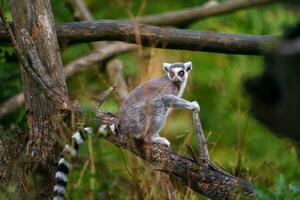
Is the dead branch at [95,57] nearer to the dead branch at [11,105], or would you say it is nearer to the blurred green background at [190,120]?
the blurred green background at [190,120]

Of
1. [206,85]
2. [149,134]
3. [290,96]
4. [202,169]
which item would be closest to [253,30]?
[206,85]

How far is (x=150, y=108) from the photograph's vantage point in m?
6.32

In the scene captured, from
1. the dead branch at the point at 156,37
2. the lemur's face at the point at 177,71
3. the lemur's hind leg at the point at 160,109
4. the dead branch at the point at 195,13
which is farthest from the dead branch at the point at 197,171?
the dead branch at the point at 195,13

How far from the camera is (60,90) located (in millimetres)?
6160

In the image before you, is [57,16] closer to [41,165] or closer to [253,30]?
[253,30]

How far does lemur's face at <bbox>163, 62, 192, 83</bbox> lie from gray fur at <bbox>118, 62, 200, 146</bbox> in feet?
0.85

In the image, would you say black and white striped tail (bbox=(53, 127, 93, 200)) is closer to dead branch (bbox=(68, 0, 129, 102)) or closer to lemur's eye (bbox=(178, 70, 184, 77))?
lemur's eye (bbox=(178, 70, 184, 77))

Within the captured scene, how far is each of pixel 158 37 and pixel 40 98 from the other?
1.15 m

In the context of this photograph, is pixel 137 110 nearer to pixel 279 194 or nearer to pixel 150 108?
pixel 150 108

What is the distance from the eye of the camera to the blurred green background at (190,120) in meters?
6.22

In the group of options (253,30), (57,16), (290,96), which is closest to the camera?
(290,96)

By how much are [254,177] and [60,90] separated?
1.70 m

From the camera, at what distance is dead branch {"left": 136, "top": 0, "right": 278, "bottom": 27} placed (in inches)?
392

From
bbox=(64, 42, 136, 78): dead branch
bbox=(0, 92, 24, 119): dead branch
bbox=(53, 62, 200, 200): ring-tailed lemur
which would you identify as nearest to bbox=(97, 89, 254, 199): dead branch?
bbox=(53, 62, 200, 200): ring-tailed lemur
